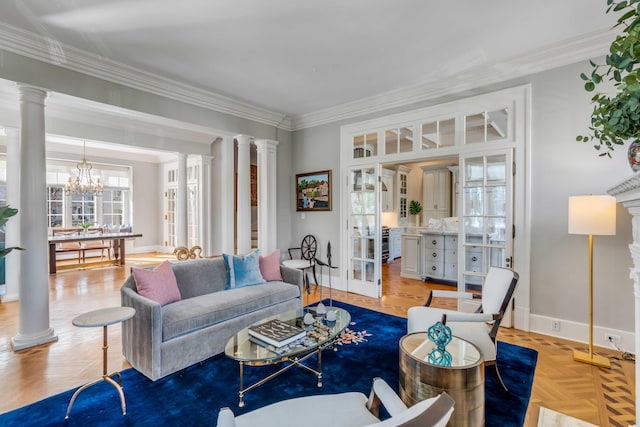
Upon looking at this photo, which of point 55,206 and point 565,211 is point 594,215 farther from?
point 55,206

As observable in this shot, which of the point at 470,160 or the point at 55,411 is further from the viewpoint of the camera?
the point at 470,160

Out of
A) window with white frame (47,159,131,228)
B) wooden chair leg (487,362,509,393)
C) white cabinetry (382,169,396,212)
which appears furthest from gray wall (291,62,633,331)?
window with white frame (47,159,131,228)

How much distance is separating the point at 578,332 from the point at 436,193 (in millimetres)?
5262

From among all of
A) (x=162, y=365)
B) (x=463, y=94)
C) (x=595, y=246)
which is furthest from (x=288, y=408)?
(x=463, y=94)

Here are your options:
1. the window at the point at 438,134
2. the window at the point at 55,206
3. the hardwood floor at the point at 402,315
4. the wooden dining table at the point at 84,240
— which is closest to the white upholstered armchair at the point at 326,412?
the hardwood floor at the point at 402,315

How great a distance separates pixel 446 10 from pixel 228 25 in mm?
1951

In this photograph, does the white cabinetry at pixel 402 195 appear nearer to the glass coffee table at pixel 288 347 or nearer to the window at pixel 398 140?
the window at pixel 398 140

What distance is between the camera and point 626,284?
2.89m

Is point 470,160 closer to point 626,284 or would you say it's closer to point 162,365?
point 626,284

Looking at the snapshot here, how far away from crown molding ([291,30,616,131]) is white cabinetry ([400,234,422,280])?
2.67 m

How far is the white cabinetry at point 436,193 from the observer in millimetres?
7918

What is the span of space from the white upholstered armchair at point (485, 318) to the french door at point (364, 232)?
2.14 metres

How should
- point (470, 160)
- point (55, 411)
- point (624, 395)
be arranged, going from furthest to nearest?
point (470, 160) → point (624, 395) → point (55, 411)

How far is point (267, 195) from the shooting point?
5422mm
